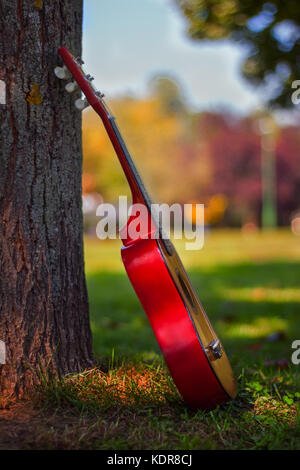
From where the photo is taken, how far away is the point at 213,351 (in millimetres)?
2158

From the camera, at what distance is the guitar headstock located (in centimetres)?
227

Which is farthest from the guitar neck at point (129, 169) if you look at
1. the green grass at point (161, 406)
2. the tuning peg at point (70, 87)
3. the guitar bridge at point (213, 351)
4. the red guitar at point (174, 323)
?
the green grass at point (161, 406)

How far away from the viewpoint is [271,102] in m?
5.68

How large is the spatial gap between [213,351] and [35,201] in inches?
37.7

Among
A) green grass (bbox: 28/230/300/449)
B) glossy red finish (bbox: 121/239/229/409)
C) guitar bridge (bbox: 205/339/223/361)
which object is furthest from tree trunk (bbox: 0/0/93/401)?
guitar bridge (bbox: 205/339/223/361)

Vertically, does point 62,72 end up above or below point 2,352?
above

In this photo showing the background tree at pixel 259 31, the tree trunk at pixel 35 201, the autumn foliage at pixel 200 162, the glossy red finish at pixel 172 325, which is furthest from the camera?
the autumn foliage at pixel 200 162

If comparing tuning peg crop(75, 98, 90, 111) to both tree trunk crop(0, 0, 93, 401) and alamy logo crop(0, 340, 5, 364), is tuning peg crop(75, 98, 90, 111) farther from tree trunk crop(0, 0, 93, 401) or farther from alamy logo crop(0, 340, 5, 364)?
alamy logo crop(0, 340, 5, 364)

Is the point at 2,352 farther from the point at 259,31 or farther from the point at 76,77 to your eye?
the point at 259,31

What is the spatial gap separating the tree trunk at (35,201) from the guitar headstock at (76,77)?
0.06m

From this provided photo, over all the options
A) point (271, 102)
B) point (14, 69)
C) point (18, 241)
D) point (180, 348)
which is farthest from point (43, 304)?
point (271, 102)

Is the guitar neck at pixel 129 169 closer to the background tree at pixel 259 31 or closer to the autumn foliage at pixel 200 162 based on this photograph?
the background tree at pixel 259 31

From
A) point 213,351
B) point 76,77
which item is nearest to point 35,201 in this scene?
point 76,77

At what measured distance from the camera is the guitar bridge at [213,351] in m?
2.13
